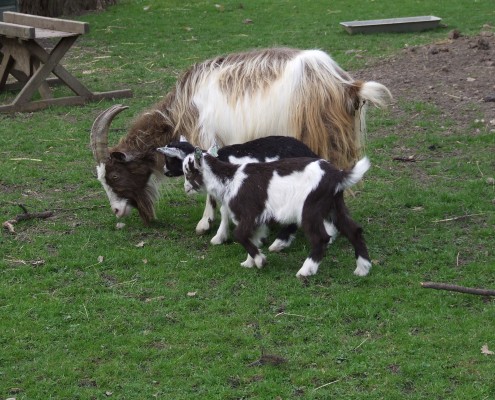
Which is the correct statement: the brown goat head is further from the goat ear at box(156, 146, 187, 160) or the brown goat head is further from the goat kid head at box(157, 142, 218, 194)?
the goat ear at box(156, 146, 187, 160)

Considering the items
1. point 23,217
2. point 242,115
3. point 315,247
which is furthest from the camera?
point 23,217

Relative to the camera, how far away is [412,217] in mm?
7766

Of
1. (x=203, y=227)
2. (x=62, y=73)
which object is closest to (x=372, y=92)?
(x=203, y=227)

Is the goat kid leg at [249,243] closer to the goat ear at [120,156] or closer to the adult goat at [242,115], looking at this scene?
the adult goat at [242,115]

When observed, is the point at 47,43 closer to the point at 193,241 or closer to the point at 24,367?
the point at 193,241

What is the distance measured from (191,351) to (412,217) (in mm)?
2998

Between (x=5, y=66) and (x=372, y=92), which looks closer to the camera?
(x=372, y=92)

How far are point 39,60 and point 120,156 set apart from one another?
4.61 metres

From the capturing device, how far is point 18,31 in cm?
1120

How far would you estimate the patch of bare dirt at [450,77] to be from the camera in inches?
415

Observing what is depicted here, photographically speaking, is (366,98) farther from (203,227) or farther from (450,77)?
(450,77)

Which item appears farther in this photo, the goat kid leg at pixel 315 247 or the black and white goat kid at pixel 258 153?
the black and white goat kid at pixel 258 153

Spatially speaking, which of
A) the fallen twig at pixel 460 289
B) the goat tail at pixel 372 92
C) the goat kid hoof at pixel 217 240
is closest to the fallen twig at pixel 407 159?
the goat tail at pixel 372 92

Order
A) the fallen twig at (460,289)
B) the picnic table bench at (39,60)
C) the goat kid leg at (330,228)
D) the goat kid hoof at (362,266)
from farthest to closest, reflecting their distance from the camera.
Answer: the picnic table bench at (39,60), the goat kid leg at (330,228), the goat kid hoof at (362,266), the fallen twig at (460,289)
